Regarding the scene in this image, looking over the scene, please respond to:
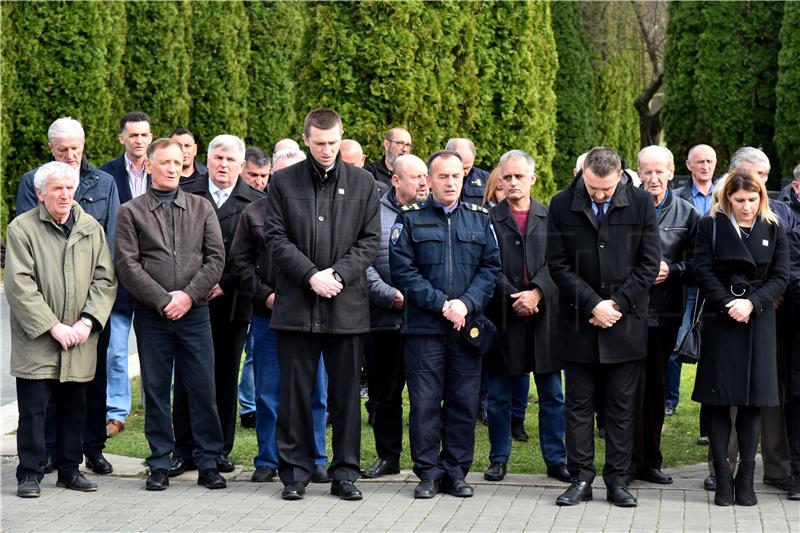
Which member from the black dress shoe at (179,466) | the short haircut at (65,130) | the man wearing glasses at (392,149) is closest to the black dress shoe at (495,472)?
the black dress shoe at (179,466)

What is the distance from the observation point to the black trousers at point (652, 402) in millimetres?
7949

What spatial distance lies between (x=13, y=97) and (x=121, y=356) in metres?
12.9

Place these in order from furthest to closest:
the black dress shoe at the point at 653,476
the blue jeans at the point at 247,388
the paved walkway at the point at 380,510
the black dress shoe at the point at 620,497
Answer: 1. the blue jeans at the point at 247,388
2. the black dress shoe at the point at 653,476
3. the black dress shoe at the point at 620,497
4. the paved walkway at the point at 380,510

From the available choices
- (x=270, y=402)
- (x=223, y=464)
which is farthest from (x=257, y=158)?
(x=223, y=464)

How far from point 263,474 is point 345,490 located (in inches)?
31.9

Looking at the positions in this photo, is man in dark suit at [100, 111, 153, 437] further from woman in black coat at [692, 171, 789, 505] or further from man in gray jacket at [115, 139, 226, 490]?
woman in black coat at [692, 171, 789, 505]

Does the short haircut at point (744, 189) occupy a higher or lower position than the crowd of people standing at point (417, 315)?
higher

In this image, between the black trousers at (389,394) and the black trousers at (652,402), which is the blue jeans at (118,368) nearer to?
the black trousers at (389,394)

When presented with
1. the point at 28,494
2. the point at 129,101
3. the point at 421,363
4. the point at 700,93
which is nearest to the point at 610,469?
the point at 421,363

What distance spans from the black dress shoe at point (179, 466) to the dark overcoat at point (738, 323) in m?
3.41

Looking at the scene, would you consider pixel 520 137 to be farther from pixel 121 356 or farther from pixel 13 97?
pixel 13 97

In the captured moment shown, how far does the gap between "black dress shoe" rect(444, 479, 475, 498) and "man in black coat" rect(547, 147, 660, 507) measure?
650mm

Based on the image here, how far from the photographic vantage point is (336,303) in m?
7.52

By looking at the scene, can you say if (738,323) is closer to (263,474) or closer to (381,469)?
(381,469)
